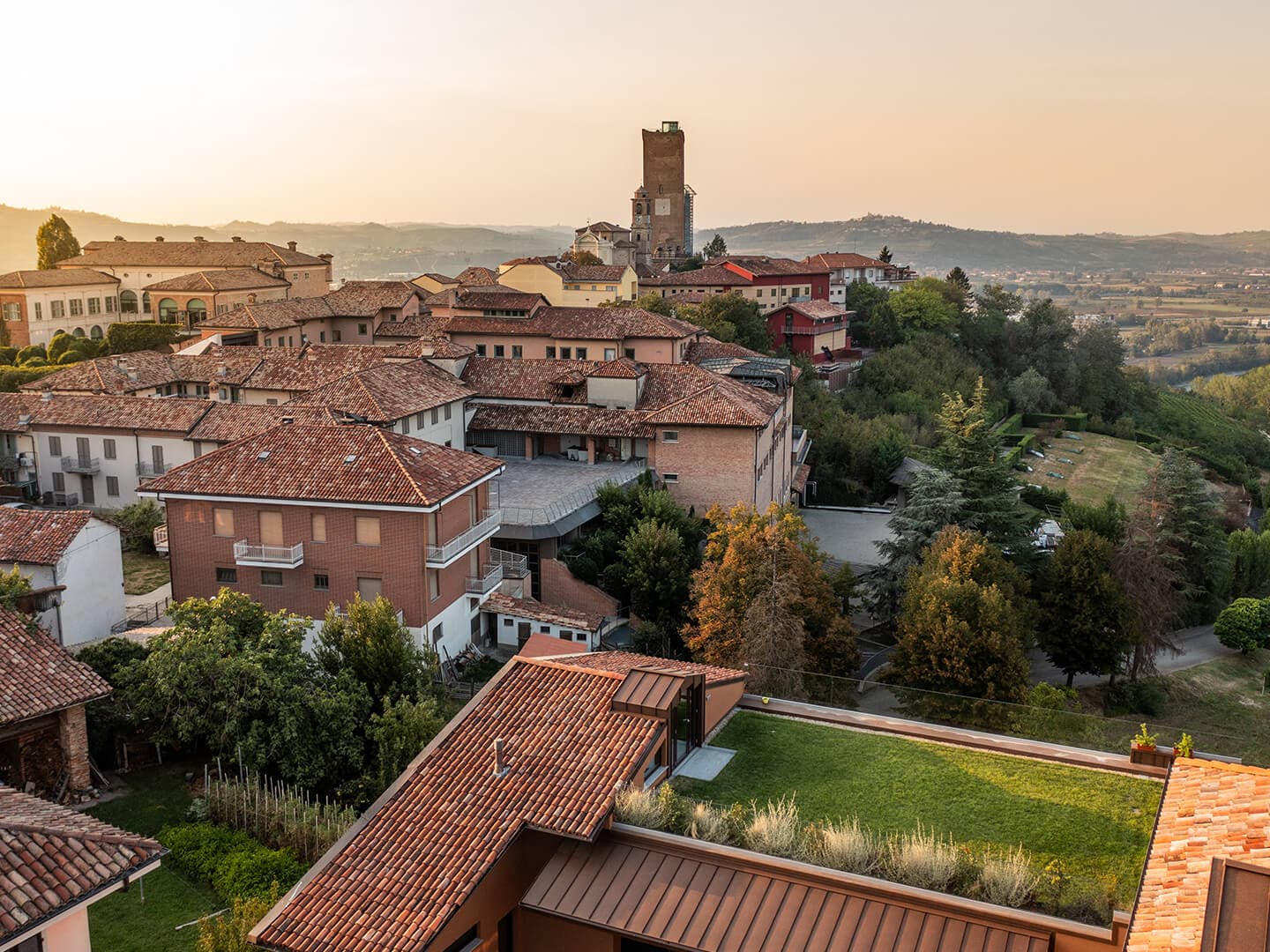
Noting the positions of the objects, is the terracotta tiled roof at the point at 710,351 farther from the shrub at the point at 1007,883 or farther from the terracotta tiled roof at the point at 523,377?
the shrub at the point at 1007,883

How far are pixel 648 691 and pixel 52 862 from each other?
7.17 metres

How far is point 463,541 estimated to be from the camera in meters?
27.6

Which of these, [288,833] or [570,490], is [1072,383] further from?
[288,833]

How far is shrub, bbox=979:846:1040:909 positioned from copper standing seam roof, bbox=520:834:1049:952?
0.46m

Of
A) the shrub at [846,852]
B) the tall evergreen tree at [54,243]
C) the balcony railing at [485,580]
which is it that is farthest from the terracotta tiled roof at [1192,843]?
the tall evergreen tree at [54,243]

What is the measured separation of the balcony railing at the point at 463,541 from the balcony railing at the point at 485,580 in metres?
0.96

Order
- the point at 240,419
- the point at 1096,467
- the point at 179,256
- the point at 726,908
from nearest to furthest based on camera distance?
the point at 726,908, the point at 240,419, the point at 1096,467, the point at 179,256

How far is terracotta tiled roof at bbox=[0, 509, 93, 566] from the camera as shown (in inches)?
966

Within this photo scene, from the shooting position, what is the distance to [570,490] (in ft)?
119

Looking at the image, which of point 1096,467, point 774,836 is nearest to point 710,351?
point 1096,467

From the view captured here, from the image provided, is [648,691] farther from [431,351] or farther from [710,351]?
[710,351]

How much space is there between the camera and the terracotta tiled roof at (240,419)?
119 feet

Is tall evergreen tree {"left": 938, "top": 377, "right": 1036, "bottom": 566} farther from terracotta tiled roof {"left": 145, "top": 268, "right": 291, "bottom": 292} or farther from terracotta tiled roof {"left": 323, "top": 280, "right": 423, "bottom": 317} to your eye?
terracotta tiled roof {"left": 145, "top": 268, "right": 291, "bottom": 292}

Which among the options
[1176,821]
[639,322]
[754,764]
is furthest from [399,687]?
[639,322]
